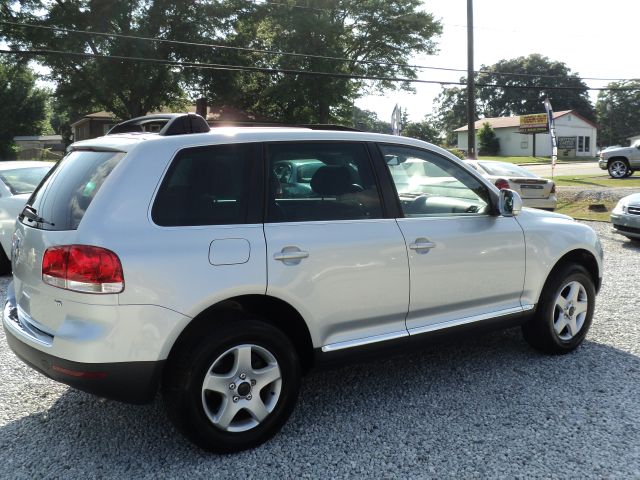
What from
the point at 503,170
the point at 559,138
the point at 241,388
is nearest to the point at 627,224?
the point at 503,170

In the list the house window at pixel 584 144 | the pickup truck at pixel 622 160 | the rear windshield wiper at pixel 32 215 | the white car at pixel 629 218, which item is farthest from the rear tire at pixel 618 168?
the house window at pixel 584 144

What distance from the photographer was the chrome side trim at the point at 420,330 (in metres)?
3.49

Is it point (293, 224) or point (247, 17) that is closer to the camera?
point (293, 224)

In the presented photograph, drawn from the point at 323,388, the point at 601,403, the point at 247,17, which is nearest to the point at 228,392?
the point at 323,388

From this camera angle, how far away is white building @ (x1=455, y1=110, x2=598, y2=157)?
199 ft

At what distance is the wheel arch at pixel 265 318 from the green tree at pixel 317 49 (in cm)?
3173

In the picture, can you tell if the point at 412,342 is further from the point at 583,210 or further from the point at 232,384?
the point at 583,210

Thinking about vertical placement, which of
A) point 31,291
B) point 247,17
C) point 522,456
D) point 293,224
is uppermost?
point 247,17

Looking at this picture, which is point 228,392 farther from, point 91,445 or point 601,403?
point 601,403

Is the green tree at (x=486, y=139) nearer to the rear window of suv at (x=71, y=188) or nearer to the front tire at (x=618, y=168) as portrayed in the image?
the front tire at (x=618, y=168)

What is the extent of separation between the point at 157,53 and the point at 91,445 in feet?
105

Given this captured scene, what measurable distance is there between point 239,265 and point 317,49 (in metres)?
35.1

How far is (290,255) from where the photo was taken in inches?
127

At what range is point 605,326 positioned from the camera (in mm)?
5484
